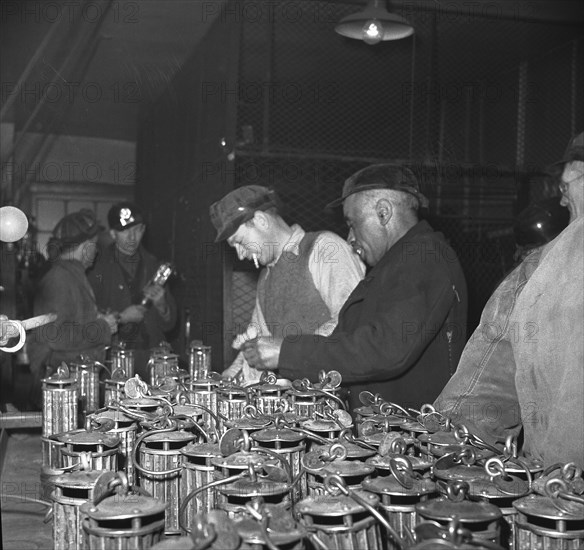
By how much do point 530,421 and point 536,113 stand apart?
440cm

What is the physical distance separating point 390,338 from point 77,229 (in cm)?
230

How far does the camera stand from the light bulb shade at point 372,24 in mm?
3677

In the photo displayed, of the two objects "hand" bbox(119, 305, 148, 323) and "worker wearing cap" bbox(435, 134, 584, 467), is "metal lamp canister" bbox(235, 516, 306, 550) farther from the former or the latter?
"hand" bbox(119, 305, 148, 323)

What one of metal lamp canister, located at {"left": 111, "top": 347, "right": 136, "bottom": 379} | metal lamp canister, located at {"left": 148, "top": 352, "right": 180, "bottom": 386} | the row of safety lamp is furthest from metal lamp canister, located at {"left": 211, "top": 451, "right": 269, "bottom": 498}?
metal lamp canister, located at {"left": 111, "top": 347, "right": 136, "bottom": 379}

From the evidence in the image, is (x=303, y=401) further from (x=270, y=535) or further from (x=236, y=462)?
(x=270, y=535)

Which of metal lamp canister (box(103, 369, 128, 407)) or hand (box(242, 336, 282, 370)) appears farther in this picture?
hand (box(242, 336, 282, 370))

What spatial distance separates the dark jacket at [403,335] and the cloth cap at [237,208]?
797 millimetres

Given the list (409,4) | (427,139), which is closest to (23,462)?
(427,139)

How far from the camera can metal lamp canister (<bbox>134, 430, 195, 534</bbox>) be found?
1.25 metres

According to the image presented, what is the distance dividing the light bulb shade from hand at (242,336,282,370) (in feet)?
6.21

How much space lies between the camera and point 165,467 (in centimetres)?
127

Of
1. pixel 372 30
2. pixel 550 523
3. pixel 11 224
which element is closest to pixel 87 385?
pixel 11 224

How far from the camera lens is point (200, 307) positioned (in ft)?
17.0

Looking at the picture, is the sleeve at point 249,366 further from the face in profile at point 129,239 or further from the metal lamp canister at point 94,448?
the face in profile at point 129,239
